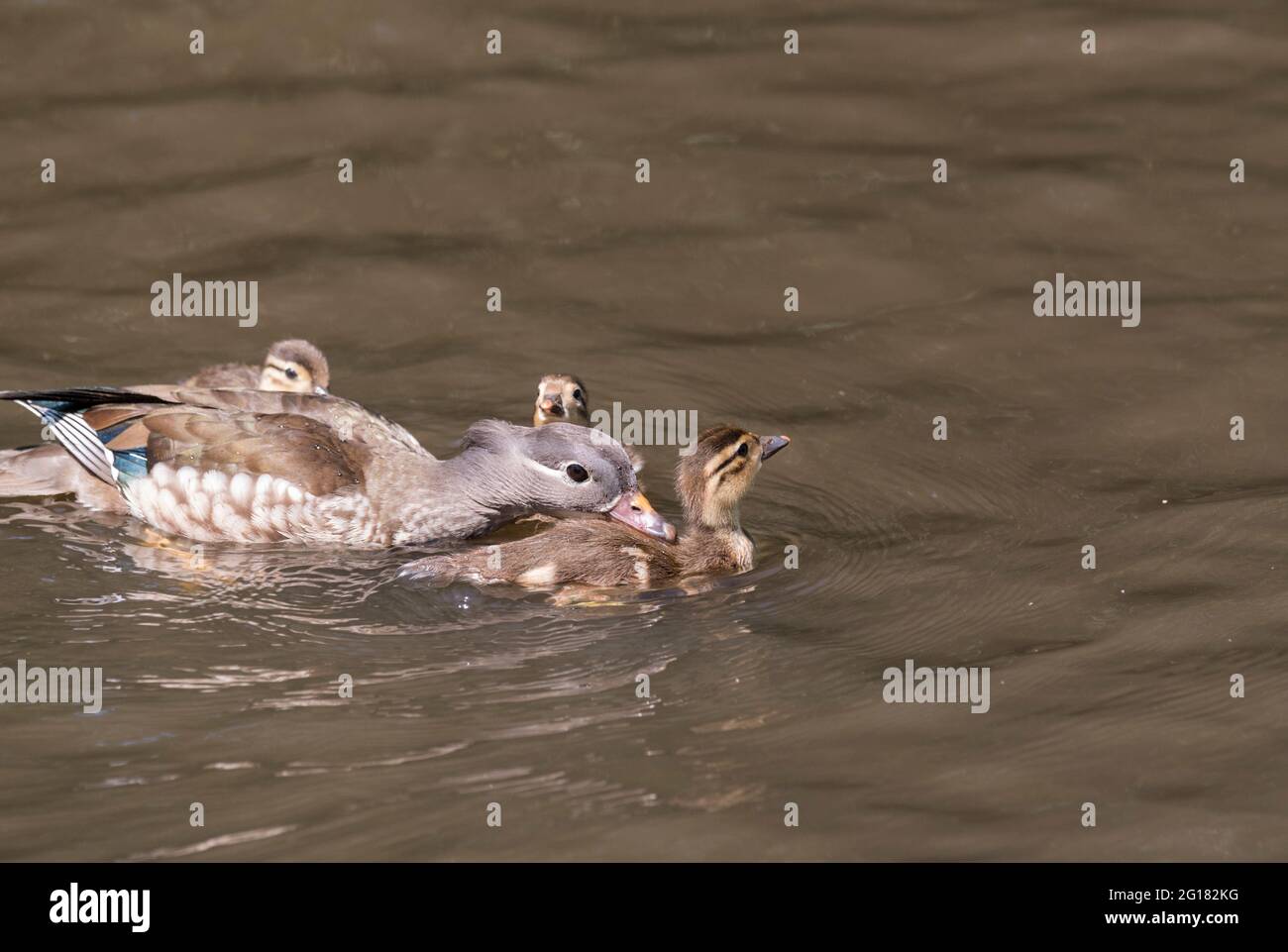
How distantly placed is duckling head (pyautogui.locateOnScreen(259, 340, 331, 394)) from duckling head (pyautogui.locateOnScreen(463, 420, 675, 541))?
3.40 feet

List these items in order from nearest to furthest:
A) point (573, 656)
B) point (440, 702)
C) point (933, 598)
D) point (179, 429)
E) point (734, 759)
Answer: point (734, 759) → point (440, 702) → point (573, 656) → point (933, 598) → point (179, 429)

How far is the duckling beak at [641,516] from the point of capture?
29.7ft

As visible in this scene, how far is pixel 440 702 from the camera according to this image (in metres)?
7.19

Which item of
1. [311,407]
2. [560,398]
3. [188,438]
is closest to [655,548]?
[560,398]

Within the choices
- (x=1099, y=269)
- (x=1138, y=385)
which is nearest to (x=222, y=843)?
(x=1138, y=385)

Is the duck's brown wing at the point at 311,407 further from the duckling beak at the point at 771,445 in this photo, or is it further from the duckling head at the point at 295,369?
the duckling beak at the point at 771,445

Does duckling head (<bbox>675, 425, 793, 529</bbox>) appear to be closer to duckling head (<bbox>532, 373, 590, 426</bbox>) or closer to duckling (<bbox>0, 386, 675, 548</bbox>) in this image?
duckling (<bbox>0, 386, 675, 548</bbox>)

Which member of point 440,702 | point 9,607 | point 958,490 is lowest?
point 440,702

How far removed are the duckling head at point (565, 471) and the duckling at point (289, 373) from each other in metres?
1.04

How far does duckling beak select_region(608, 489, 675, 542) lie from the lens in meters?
9.05

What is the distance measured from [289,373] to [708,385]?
2333mm

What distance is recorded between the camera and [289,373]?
10.1 metres

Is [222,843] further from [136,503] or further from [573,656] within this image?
[136,503]

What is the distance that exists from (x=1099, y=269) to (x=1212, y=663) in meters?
4.62
